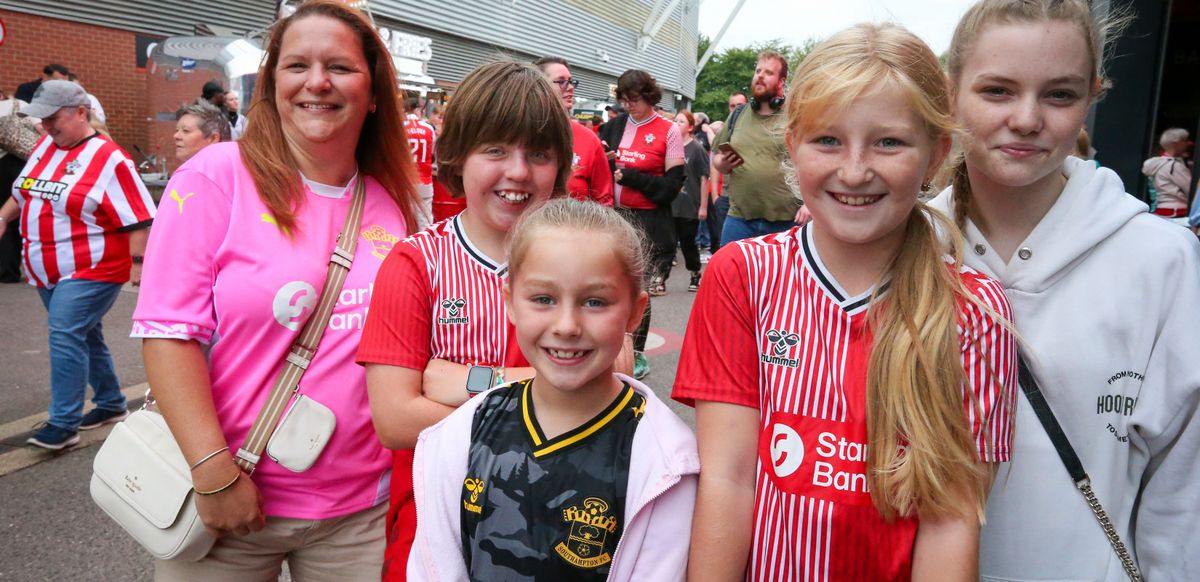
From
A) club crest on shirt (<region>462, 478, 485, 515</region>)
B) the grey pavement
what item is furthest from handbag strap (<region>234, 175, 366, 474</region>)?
the grey pavement

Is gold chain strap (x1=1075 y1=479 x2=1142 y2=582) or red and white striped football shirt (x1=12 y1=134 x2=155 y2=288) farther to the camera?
red and white striped football shirt (x1=12 y1=134 x2=155 y2=288)

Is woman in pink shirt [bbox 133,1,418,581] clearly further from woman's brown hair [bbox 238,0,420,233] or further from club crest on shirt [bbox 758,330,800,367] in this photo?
club crest on shirt [bbox 758,330,800,367]

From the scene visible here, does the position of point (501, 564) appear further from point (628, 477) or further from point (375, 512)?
point (375, 512)

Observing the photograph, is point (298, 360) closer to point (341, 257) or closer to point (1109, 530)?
point (341, 257)

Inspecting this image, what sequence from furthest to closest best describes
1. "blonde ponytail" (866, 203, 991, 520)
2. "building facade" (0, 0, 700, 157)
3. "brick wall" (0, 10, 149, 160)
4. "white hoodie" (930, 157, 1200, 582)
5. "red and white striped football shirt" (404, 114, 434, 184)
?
"building facade" (0, 0, 700, 157)
"brick wall" (0, 10, 149, 160)
"red and white striped football shirt" (404, 114, 434, 184)
"white hoodie" (930, 157, 1200, 582)
"blonde ponytail" (866, 203, 991, 520)

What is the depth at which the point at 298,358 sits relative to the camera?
1.98 metres

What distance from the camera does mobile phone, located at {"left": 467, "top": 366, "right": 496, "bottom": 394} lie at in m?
→ 1.76

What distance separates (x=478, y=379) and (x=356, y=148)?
88 cm

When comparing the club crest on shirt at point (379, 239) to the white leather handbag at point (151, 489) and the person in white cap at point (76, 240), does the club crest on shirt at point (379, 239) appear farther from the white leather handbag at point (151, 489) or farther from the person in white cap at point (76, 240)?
the person in white cap at point (76, 240)

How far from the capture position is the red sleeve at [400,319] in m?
1.79

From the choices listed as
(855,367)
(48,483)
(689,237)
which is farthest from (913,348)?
(689,237)

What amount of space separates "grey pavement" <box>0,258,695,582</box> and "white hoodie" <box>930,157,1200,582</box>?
338 cm

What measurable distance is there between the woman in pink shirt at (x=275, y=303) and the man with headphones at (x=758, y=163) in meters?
4.37

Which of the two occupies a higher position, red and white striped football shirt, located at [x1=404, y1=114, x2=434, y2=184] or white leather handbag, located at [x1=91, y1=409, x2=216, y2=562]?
red and white striped football shirt, located at [x1=404, y1=114, x2=434, y2=184]
